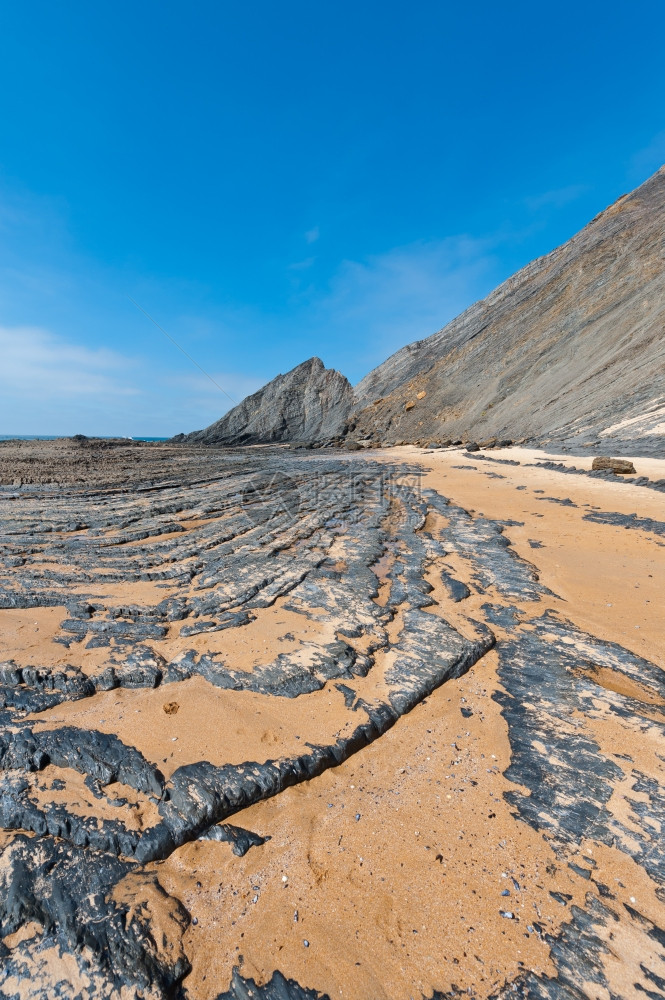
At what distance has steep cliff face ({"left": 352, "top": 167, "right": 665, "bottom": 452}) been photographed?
71.2 feet

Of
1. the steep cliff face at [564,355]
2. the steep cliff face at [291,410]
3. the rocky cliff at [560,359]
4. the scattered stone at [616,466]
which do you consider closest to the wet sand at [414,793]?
the scattered stone at [616,466]

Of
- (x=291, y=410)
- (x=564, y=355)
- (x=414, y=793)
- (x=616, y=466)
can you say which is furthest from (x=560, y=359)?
(x=291, y=410)

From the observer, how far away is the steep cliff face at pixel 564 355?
71.2ft

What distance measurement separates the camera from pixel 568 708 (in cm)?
351

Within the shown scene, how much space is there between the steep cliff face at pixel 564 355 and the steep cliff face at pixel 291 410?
10.3m

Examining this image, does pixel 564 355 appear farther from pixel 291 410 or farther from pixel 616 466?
pixel 291 410

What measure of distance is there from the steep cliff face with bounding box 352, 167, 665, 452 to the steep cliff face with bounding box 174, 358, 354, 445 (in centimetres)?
1025

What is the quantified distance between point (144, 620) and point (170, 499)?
8.27 m

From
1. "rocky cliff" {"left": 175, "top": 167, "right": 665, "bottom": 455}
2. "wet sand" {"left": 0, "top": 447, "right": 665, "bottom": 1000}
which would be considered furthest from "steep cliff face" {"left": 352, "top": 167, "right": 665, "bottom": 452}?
"wet sand" {"left": 0, "top": 447, "right": 665, "bottom": 1000}

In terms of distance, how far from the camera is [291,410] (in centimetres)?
6144

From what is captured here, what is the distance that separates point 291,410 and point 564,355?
3960cm

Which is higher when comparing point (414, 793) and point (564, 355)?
point (564, 355)

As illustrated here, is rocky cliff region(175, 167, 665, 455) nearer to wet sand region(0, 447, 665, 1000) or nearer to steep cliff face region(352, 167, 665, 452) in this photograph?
steep cliff face region(352, 167, 665, 452)

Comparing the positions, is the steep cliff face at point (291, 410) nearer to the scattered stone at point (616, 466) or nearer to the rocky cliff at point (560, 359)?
the rocky cliff at point (560, 359)
